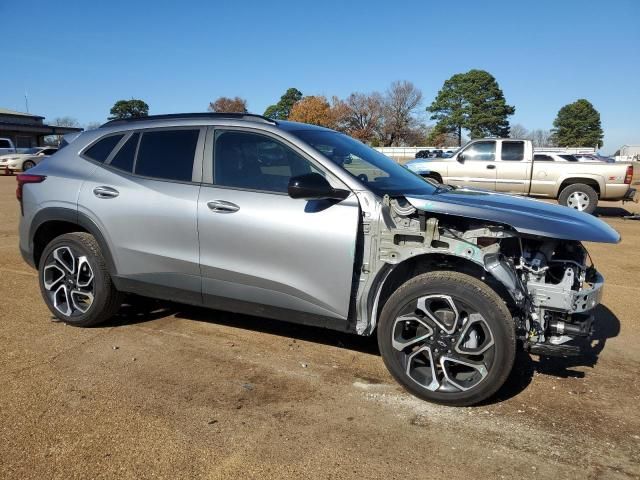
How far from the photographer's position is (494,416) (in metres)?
3.16

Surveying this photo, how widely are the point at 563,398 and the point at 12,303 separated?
5.03 meters

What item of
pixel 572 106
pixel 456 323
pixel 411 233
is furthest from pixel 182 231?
pixel 572 106

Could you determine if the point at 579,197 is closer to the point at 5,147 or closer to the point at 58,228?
the point at 58,228

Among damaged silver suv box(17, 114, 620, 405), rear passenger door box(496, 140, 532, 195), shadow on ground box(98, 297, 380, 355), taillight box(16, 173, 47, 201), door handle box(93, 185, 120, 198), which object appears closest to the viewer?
damaged silver suv box(17, 114, 620, 405)

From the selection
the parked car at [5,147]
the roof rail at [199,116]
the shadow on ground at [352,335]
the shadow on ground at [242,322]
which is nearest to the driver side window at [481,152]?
the shadow on ground at [352,335]

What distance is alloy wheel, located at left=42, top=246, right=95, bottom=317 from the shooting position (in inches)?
174

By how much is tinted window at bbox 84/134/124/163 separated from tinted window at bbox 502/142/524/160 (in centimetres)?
1120

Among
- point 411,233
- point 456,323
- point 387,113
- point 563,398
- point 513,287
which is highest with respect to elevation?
point 387,113

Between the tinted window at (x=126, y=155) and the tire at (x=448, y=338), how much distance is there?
2.47 metres

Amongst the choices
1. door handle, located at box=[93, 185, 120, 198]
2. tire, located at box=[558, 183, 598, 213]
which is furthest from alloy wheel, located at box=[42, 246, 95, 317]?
tire, located at box=[558, 183, 598, 213]

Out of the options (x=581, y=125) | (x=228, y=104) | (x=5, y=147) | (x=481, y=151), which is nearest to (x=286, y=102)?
(x=228, y=104)

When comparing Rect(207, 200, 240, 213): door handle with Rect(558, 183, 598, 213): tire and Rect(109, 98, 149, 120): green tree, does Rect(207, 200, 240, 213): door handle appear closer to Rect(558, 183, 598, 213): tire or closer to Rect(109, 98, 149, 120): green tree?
Rect(558, 183, 598, 213): tire

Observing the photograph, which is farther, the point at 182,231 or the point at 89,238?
the point at 89,238

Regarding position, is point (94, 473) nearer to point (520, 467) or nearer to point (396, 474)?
point (396, 474)
